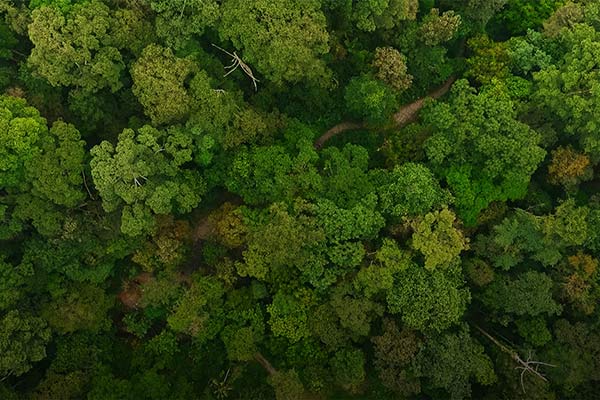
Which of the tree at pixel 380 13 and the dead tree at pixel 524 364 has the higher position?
the tree at pixel 380 13

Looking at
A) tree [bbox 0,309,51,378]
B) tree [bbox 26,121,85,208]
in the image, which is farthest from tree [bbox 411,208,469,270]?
tree [bbox 0,309,51,378]

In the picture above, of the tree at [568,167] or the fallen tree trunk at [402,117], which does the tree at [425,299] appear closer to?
the tree at [568,167]

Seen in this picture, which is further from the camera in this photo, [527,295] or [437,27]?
[437,27]

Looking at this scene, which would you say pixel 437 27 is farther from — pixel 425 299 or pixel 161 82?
pixel 161 82

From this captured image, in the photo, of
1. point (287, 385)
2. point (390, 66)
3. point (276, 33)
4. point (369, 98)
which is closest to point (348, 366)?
point (287, 385)

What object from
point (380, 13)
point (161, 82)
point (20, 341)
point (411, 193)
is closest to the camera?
point (20, 341)

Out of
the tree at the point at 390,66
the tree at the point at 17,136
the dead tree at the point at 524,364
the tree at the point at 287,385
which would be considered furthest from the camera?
the tree at the point at 390,66

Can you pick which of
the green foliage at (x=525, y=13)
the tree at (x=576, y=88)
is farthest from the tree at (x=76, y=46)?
the green foliage at (x=525, y=13)
